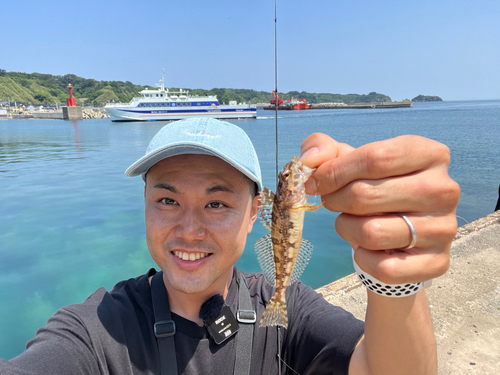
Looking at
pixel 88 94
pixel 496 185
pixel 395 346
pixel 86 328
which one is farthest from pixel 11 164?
pixel 88 94

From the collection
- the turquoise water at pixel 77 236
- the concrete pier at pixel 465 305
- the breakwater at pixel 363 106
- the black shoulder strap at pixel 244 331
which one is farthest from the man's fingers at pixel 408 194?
the breakwater at pixel 363 106

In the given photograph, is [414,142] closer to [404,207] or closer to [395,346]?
[404,207]

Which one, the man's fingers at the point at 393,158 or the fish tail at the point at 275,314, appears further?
the fish tail at the point at 275,314

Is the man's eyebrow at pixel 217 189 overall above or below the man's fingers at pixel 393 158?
below

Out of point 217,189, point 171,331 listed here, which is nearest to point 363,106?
point 217,189

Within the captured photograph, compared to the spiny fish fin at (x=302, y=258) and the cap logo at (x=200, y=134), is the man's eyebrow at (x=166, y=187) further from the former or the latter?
the spiny fish fin at (x=302, y=258)

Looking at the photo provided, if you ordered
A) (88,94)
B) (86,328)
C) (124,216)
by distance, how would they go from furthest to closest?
(88,94) < (124,216) < (86,328)
